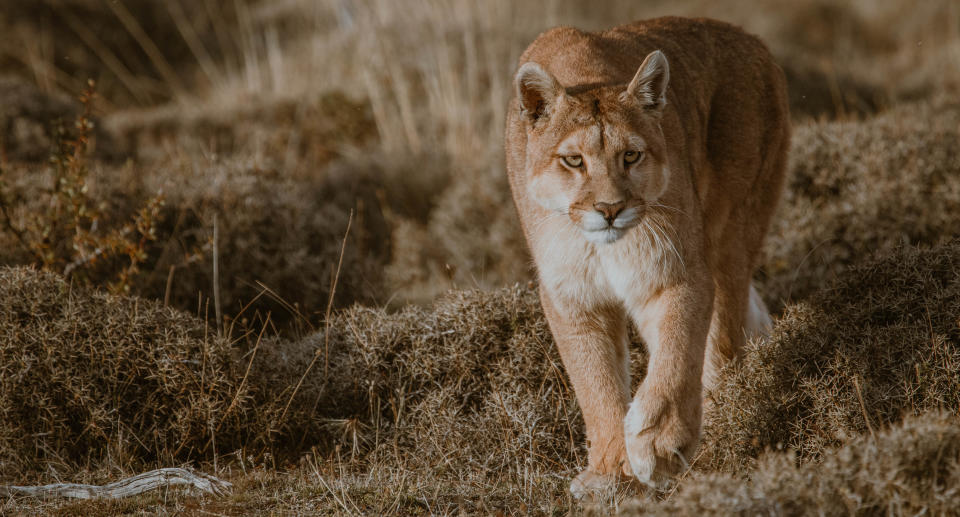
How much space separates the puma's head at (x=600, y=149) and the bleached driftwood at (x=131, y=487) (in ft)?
6.03

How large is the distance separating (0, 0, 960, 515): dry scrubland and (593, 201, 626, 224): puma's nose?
1.01 m

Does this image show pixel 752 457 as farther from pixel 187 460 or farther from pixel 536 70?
pixel 187 460

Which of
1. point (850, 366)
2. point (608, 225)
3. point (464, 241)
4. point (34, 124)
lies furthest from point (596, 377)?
point (34, 124)

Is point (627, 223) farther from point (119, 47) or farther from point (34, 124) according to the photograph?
point (119, 47)

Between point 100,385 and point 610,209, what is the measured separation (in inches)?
99.5

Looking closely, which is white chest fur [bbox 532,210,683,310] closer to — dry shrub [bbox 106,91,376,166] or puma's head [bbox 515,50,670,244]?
puma's head [bbox 515,50,670,244]

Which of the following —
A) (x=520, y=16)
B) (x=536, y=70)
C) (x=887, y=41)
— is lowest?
(x=887, y=41)

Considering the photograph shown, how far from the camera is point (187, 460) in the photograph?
4.17m

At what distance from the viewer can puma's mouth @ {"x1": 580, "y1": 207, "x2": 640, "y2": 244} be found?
350 cm

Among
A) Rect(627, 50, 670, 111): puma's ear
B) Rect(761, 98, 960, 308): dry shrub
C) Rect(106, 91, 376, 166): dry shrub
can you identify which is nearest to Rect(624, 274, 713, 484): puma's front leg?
Rect(627, 50, 670, 111): puma's ear

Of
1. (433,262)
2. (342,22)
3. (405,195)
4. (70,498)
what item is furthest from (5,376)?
(342,22)

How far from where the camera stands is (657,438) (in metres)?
3.50

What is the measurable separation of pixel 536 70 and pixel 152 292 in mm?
3371

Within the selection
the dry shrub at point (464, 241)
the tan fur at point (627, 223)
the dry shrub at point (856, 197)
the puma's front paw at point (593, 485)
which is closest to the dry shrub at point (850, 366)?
the tan fur at point (627, 223)
